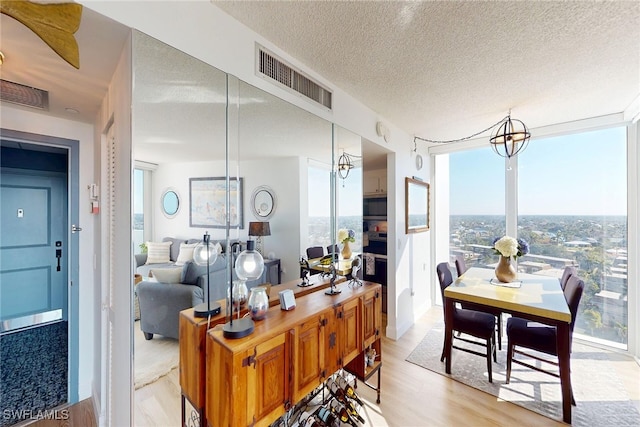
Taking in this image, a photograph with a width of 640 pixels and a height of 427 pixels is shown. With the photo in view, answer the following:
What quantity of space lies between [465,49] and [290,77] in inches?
48.7

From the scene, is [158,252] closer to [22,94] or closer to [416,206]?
[22,94]

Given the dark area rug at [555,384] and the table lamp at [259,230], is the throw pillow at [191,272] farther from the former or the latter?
the dark area rug at [555,384]

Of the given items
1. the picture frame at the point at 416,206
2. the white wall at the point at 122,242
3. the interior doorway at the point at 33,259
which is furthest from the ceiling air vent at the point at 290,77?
the interior doorway at the point at 33,259

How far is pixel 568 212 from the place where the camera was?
317 centimetres

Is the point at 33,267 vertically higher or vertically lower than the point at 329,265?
lower

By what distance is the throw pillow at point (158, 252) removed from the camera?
117cm

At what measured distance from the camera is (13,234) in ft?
10.7

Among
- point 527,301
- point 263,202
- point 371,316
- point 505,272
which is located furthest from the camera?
point 505,272

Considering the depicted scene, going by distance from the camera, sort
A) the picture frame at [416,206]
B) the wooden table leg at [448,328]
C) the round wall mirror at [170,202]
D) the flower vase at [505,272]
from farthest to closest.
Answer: the picture frame at [416,206]
the flower vase at [505,272]
the wooden table leg at [448,328]
the round wall mirror at [170,202]

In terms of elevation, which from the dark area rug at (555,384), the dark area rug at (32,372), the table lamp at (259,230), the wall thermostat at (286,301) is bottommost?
the dark area rug at (555,384)

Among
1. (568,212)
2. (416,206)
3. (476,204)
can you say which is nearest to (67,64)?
(416,206)

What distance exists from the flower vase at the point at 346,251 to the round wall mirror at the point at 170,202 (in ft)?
4.89

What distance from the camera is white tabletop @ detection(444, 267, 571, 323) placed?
203 cm

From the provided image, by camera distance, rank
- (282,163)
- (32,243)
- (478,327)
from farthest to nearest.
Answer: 1. (32,243)
2. (478,327)
3. (282,163)
